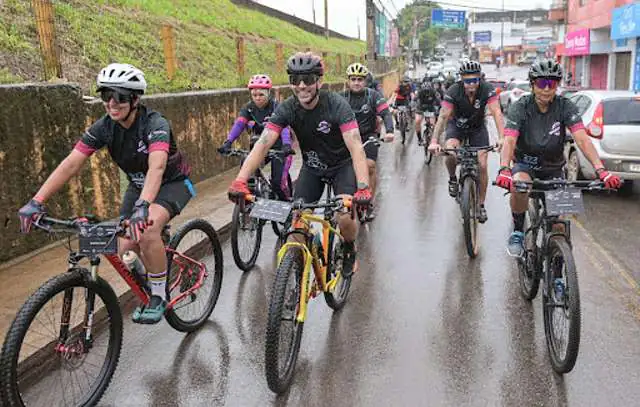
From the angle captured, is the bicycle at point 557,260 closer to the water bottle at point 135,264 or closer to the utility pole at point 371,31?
the water bottle at point 135,264

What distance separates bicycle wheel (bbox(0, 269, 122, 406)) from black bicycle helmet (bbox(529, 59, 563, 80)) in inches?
144

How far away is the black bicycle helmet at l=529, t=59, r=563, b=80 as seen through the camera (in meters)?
4.96

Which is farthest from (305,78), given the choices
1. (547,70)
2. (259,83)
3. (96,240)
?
(259,83)

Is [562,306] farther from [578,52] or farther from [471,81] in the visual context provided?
[578,52]

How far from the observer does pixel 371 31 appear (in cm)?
3416

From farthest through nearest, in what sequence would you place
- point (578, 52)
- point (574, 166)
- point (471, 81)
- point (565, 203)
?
1. point (578, 52)
2. point (574, 166)
3. point (471, 81)
4. point (565, 203)

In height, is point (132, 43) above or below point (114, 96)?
above

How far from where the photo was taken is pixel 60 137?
681cm

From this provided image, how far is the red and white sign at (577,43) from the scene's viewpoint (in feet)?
116

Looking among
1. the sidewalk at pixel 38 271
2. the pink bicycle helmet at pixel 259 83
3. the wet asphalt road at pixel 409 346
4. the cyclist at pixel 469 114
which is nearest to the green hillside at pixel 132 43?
the sidewalk at pixel 38 271

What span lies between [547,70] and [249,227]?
10.8 ft

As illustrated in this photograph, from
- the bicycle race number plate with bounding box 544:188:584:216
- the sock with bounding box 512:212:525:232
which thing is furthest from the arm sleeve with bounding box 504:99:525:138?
the bicycle race number plate with bounding box 544:188:584:216

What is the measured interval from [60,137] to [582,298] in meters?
5.62

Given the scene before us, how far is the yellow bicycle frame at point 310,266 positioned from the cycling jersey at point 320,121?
2.33ft
